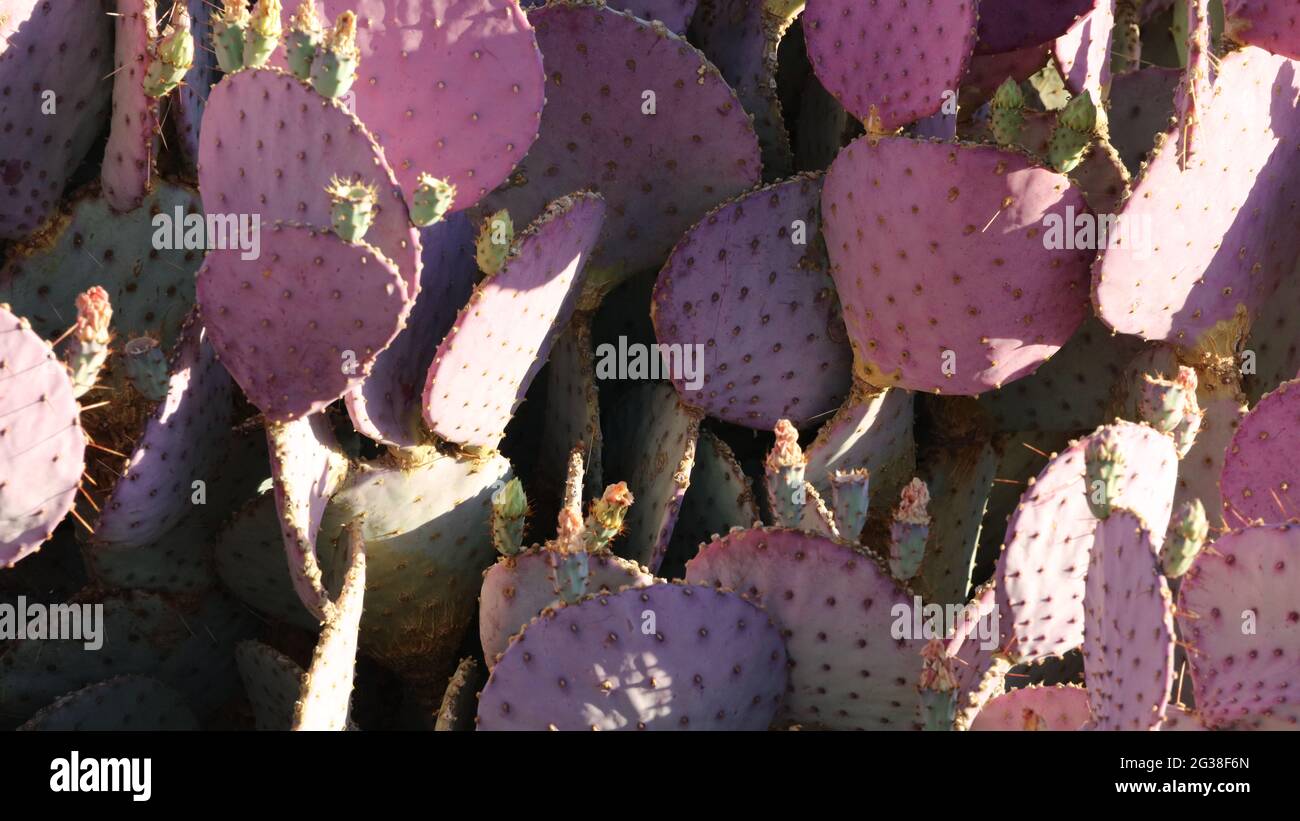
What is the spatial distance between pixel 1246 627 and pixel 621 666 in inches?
33.3

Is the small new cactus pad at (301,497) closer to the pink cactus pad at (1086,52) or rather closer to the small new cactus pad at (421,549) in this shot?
the small new cactus pad at (421,549)

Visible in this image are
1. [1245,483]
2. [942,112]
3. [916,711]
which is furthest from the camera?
[942,112]

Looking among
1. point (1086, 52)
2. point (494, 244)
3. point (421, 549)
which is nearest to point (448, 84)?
point (494, 244)

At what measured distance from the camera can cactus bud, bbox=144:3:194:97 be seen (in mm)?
2430

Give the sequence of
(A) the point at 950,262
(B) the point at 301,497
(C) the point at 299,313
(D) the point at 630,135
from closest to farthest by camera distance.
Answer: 1. (C) the point at 299,313
2. (B) the point at 301,497
3. (A) the point at 950,262
4. (D) the point at 630,135

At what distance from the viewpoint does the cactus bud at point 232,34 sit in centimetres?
223

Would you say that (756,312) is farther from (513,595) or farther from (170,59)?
(170,59)

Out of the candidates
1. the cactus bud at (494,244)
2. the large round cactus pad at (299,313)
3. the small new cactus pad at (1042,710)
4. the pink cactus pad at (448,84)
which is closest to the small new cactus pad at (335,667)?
the large round cactus pad at (299,313)

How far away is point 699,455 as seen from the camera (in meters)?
2.75

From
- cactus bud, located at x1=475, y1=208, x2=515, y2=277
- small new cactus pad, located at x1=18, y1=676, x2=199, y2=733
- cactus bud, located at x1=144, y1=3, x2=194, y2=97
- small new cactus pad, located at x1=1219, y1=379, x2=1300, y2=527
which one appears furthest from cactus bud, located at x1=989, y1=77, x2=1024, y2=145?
small new cactus pad, located at x1=18, y1=676, x2=199, y2=733

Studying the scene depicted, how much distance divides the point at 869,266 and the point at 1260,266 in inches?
26.7

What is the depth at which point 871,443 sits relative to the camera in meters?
2.80
